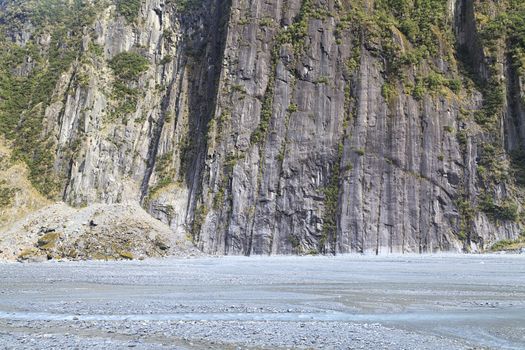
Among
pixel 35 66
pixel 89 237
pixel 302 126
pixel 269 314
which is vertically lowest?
pixel 269 314

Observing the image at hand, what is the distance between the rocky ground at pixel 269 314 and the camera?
1002cm

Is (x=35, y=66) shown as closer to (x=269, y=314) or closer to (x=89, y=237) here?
(x=89, y=237)

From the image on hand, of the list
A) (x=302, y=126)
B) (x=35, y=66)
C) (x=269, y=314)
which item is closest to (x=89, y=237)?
(x=302, y=126)

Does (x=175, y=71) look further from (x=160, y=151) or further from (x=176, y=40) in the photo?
(x=160, y=151)

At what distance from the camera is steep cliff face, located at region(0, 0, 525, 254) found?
55.9m

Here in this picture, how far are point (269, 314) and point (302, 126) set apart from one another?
48.6 meters

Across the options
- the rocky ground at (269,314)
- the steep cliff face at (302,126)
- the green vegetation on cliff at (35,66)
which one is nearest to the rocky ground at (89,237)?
the steep cliff face at (302,126)

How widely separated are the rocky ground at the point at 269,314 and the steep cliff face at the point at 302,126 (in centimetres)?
3352

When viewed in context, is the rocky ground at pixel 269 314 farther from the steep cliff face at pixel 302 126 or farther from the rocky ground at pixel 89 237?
the steep cliff face at pixel 302 126

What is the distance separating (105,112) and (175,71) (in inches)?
497

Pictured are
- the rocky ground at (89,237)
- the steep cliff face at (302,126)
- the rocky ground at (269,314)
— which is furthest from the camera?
the steep cliff face at (302,126)

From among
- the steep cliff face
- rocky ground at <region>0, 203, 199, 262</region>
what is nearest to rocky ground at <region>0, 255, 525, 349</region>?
rocky ground at <region>0, 203, 199, 262</region>

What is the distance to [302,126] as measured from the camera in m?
61.0

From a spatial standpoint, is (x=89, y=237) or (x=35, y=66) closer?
(x=89, y=237)
